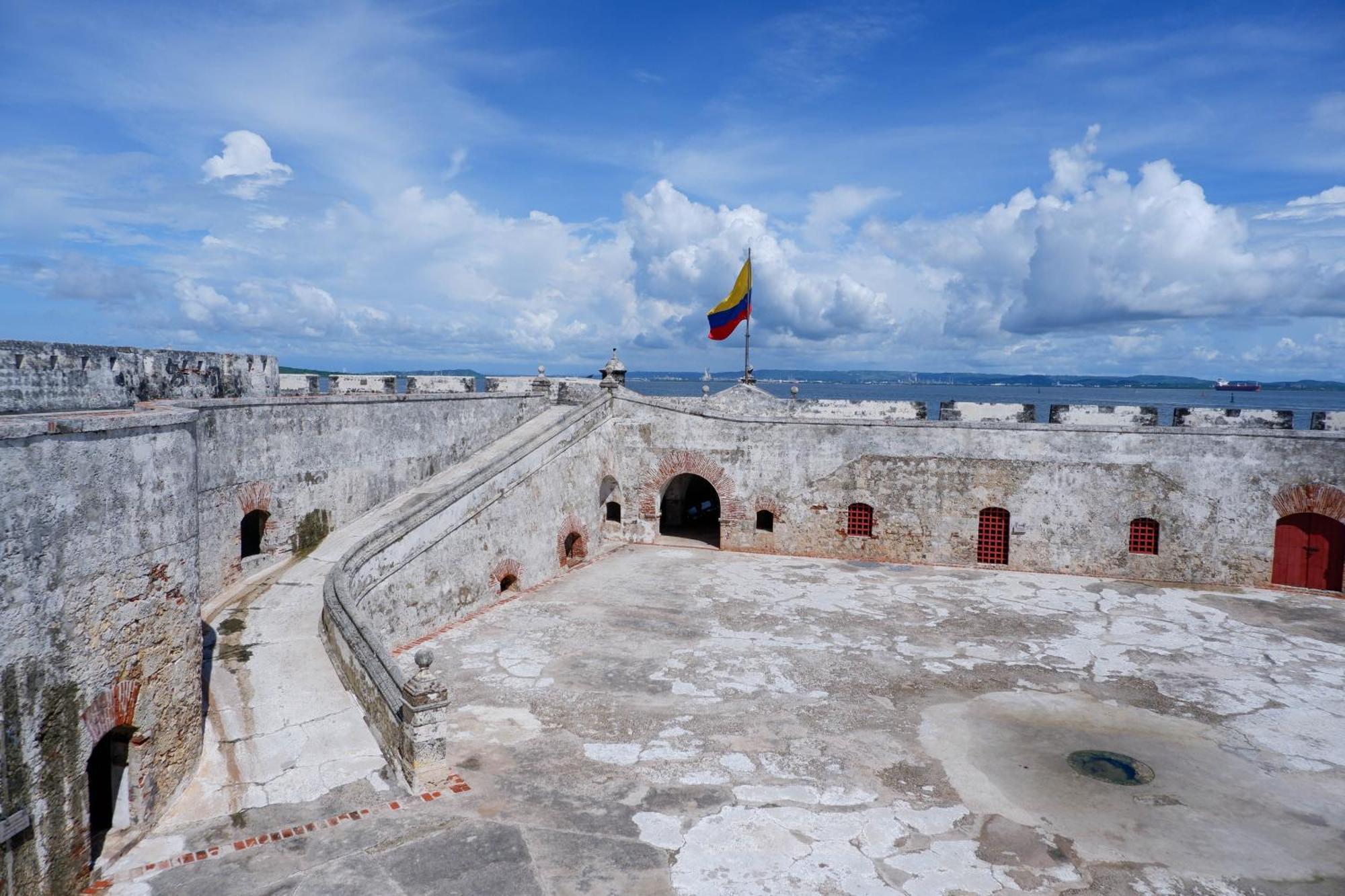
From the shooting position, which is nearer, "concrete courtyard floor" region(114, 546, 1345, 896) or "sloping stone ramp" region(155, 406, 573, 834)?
"concrete courtyard floor" region(114, 546, 1345, 896)

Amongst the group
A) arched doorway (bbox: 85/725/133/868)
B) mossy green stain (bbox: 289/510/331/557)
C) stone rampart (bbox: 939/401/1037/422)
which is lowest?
arched doorway (bbox: 85/725/133/868)

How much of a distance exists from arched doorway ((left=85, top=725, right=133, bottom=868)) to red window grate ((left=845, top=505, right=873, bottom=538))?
16.4 metres

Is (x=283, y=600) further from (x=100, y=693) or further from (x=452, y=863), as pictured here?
(x=452, y=863)

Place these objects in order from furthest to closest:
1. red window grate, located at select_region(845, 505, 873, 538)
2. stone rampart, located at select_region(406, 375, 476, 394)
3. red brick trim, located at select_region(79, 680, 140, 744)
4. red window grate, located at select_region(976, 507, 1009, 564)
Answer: stone rampart, located at select_region(406, 375, 476, 394)
red window grate, located at select_region(845, 505, 873, 538)
red window grate, located at select_region(976, 507, 1009, 564)
red brick trim, located at select_region(79, 680, 140, 744)

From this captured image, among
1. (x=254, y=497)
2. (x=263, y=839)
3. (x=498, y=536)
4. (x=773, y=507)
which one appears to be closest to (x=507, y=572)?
(x=498, y=536)

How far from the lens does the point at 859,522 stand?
20547mm

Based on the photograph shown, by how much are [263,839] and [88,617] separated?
9.02 feet

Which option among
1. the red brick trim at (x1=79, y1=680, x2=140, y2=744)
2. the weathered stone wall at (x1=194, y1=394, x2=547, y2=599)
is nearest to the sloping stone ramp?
the weathered stone wall at (x1=194, y1=394, x2=547, y2=599)

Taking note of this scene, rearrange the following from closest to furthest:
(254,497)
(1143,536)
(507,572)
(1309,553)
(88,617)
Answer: (88,617) < (254,497) < (507,572) < (1309,553) < (1143,536)

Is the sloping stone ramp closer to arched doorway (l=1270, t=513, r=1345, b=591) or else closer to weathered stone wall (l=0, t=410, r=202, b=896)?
weathered stone wall (l=0, t=410, r=202, b=896)

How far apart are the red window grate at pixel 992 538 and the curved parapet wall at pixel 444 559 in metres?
9.90

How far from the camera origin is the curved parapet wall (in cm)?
920

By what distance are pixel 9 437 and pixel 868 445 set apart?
17.6 metres

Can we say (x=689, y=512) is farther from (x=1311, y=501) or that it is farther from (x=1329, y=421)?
(x=1329, y=421)
